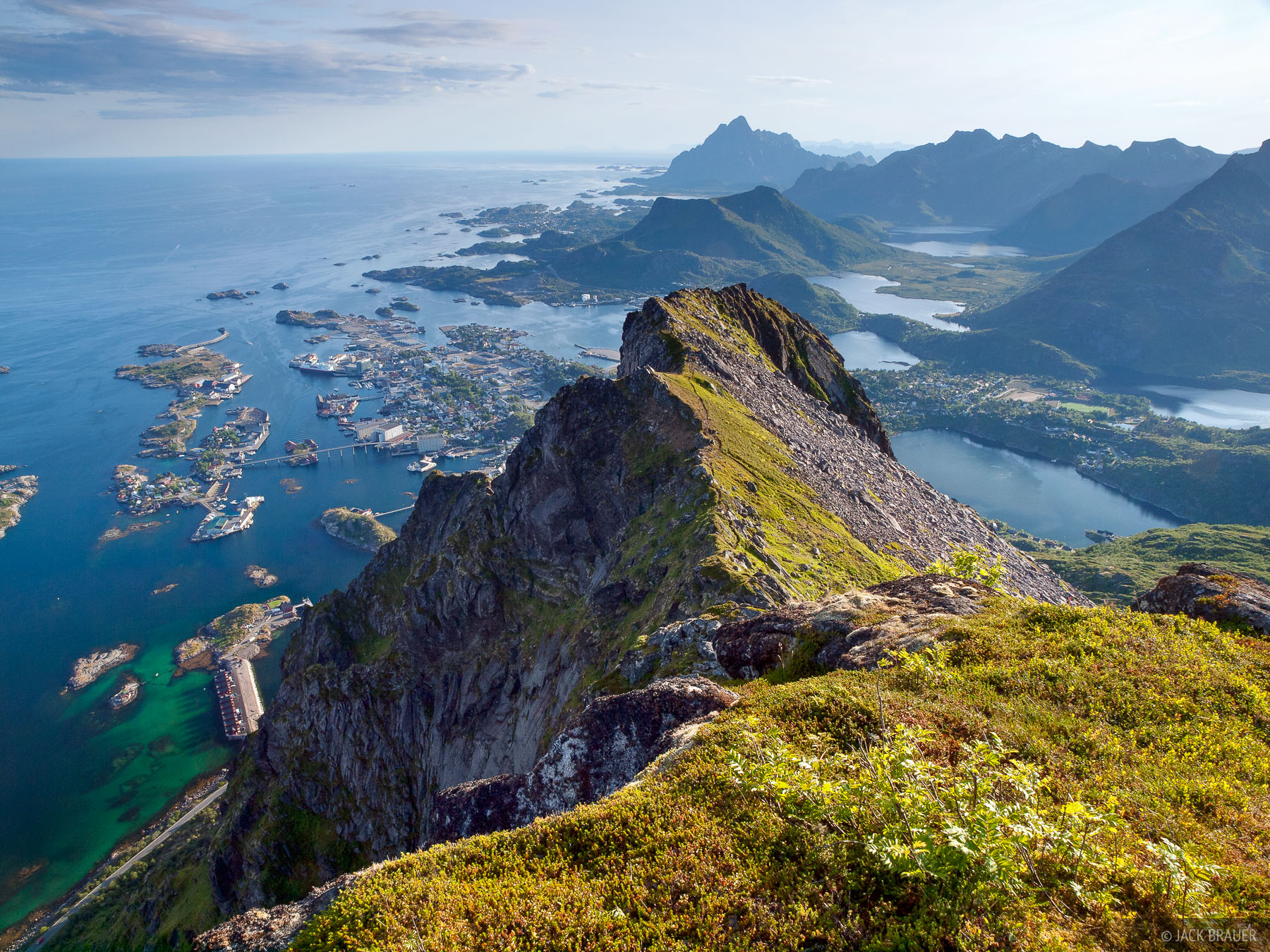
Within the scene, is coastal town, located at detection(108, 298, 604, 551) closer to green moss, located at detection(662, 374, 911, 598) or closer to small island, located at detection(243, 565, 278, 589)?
small island, located at detection(243, 565, 278, 589)

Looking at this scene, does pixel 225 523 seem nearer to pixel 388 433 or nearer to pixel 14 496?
pixel 388 433

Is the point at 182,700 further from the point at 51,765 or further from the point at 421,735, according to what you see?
the point at 421,735

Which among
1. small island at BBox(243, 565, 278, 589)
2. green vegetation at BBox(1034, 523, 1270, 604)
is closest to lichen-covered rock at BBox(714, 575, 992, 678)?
green vegetation at BBox(1034, 523, 1270, 604)

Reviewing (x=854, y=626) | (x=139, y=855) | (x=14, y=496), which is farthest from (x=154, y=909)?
(x=14, y=496)

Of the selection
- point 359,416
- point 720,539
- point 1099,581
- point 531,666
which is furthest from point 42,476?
point 1099,581

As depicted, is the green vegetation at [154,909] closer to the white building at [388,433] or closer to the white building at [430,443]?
the white building at [430,443]
